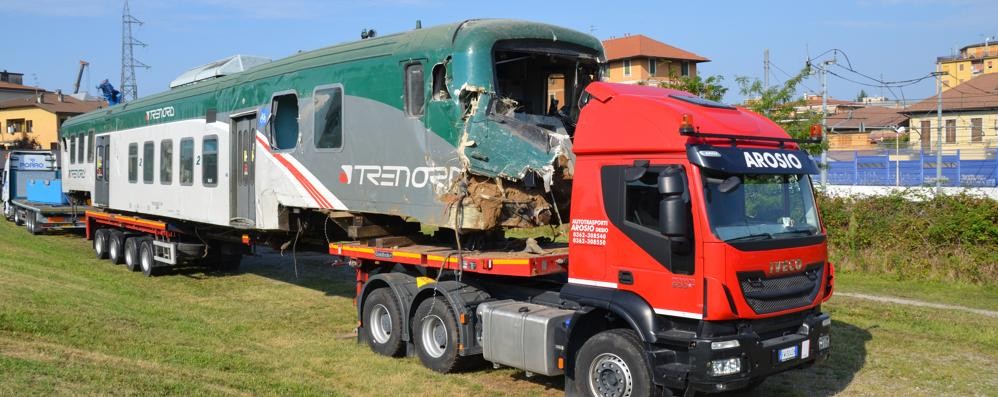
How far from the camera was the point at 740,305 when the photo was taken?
6520 mm

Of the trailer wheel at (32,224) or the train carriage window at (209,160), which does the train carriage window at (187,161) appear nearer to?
the train carriage window at (209,160)

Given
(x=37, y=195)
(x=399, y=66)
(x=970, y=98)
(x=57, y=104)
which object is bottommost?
(x=37, y=195)

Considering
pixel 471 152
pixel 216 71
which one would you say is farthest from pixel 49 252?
pixel 471 152

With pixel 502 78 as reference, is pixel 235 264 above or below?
below

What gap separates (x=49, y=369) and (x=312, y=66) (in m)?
5.01

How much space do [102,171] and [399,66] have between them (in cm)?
1306

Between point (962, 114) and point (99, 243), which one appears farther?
point (962, 114)

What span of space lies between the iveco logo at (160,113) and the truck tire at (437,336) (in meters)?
8.49

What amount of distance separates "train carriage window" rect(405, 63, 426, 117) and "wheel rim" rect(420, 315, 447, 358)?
7.55 feet

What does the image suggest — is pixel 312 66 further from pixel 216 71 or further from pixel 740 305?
pixel 740 305

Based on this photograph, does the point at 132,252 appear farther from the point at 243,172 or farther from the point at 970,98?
the point at 970,98

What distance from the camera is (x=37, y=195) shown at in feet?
86.6

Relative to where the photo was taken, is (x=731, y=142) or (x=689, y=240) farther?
(x=731, y=142)

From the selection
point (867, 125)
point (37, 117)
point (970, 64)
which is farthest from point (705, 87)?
point (970, 64)
